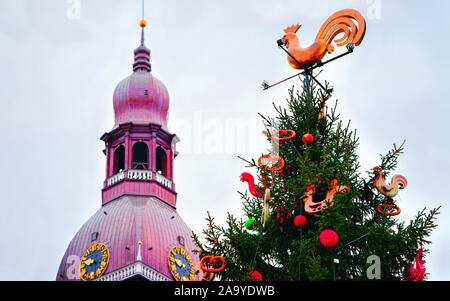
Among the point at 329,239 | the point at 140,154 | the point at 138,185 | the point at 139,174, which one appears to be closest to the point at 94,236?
the point at 138,185

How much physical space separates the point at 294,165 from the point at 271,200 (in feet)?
3.13

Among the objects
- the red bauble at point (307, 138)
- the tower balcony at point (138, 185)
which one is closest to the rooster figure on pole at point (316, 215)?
the red bauble at point (307, 138)

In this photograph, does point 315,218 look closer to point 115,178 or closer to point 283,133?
point 283,133

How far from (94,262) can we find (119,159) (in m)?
11.8

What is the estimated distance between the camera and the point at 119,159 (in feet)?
208

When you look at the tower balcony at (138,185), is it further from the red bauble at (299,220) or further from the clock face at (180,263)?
the red bauble at (299,220)

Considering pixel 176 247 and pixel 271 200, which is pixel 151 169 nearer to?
pixel 176 247

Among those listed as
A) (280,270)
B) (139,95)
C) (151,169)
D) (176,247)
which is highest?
(139,95)

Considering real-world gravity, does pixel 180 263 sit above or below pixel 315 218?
above

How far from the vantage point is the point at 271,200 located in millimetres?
17812

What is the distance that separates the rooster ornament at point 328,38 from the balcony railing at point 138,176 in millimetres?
41058

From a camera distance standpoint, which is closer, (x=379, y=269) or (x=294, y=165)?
(x=379, y=269)

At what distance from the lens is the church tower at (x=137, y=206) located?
174ft
